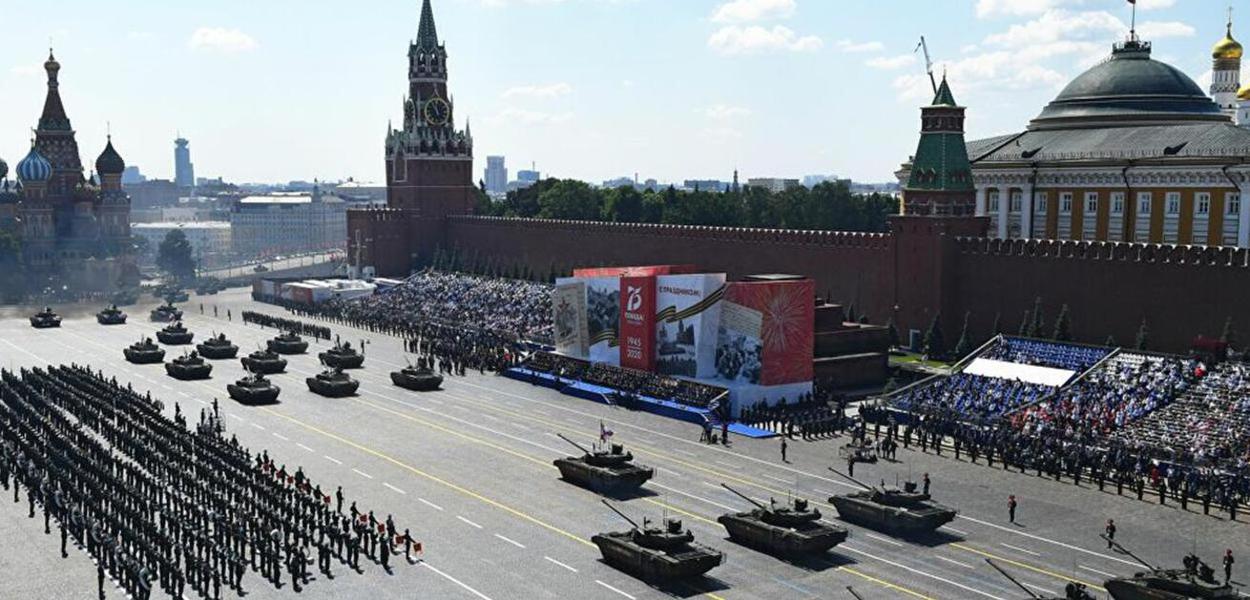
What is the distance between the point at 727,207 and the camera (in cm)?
10175

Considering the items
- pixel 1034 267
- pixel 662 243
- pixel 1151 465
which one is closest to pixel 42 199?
pixel 662 243

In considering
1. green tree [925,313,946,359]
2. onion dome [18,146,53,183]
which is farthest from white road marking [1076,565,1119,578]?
onion dome [18,146,53,183]

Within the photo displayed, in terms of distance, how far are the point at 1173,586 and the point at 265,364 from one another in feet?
140

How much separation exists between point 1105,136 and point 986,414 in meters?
26.5

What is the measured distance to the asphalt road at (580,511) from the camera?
88.4ft

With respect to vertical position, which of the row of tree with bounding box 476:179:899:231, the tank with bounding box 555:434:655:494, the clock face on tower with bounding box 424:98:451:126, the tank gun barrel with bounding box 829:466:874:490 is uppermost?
the clock face on tower with bounding box 424:98:451:126

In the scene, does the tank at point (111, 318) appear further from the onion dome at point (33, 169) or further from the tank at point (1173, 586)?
the tank at point (1173, 586)

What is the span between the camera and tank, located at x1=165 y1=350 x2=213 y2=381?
56.7 meters

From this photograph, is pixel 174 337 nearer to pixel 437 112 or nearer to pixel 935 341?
pixel 437 112

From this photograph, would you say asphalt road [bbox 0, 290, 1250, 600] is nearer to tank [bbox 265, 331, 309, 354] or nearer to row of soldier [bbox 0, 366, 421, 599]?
row of soldier [bbox 0, 366, 421, 599]

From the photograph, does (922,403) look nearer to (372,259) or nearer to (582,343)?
(582,343)

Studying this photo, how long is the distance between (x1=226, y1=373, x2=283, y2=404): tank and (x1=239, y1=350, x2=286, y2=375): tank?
6148mm

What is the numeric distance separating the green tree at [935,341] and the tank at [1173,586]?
30.5m

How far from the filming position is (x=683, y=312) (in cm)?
4900
